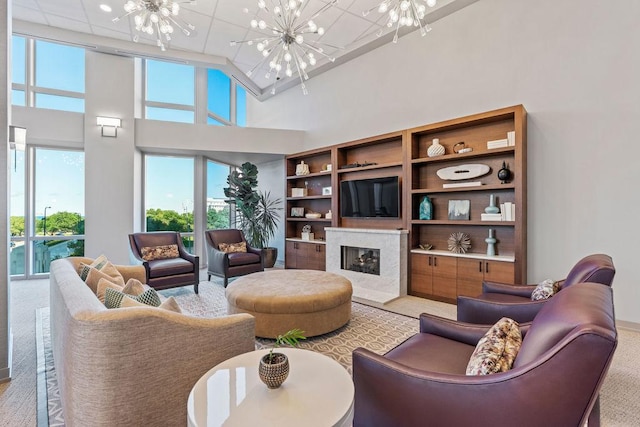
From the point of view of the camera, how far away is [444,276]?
14.8ft

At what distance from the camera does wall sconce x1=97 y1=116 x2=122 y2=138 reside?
5.83 metres

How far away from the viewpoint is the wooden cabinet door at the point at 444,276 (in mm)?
4414

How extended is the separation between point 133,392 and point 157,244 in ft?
13.6

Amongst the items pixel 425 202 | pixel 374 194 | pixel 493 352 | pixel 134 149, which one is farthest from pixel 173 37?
pixel 493 352

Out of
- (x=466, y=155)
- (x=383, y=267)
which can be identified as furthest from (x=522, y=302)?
(x=383, y=267)

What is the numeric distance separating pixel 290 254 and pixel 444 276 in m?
3.61

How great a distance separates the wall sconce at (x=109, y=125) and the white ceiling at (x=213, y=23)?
1.33 metres

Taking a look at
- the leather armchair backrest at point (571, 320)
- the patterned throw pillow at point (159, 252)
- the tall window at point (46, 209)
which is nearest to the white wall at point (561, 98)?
the leather armchair backrest at point (571, 320)

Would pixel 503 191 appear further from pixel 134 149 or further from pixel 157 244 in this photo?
pixel 134 149

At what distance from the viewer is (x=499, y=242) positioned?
4.29 m

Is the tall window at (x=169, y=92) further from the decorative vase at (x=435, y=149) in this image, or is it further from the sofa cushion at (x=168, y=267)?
the decorative vase at (x=435, y=149)

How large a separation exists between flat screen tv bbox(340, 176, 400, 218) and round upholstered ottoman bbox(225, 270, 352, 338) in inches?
82.6

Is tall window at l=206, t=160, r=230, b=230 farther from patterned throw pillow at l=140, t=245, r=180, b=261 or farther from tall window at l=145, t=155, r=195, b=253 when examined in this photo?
patterned throw pillow at l=140, t=245, r=180, b=261

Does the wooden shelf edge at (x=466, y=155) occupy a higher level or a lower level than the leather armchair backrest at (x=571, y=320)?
higher
